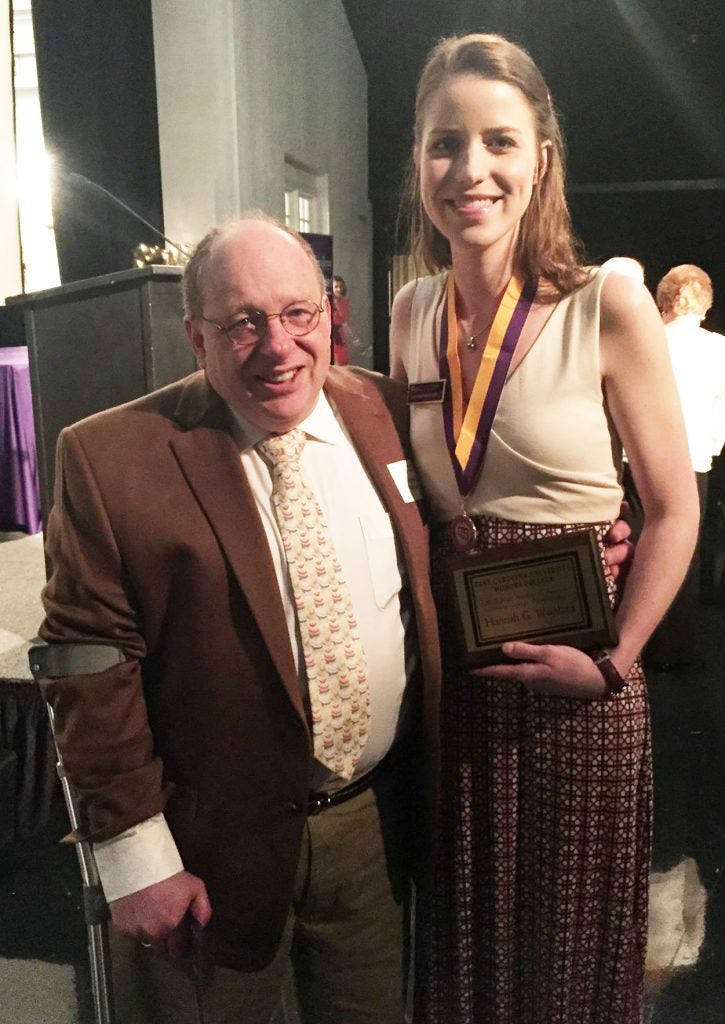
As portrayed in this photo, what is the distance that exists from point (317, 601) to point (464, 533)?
273mm

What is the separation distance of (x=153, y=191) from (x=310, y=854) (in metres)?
3.83

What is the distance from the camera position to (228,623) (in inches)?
42.4

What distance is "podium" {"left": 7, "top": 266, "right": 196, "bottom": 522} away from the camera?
2.14 m

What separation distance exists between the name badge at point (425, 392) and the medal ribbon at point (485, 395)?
0.03 meters

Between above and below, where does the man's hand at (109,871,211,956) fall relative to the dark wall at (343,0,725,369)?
below

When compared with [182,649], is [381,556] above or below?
above

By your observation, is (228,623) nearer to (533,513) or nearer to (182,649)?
(182,649)

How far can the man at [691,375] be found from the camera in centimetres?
343

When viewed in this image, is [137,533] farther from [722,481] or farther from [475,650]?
[722,481]

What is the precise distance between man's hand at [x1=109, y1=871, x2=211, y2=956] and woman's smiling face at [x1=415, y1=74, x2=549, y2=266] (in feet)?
3.43

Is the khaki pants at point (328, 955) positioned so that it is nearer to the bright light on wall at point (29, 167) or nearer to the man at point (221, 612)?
the man at point (221, 612)

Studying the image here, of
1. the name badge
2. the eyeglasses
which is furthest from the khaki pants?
the eyeglasses

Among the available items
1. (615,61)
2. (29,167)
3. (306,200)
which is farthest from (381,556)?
(29,167)

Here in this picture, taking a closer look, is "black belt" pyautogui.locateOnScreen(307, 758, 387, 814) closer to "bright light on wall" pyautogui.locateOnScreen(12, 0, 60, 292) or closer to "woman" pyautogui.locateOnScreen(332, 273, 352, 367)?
"woman" pyautogui.locateOnScreen(332, 273, 352, 367)
